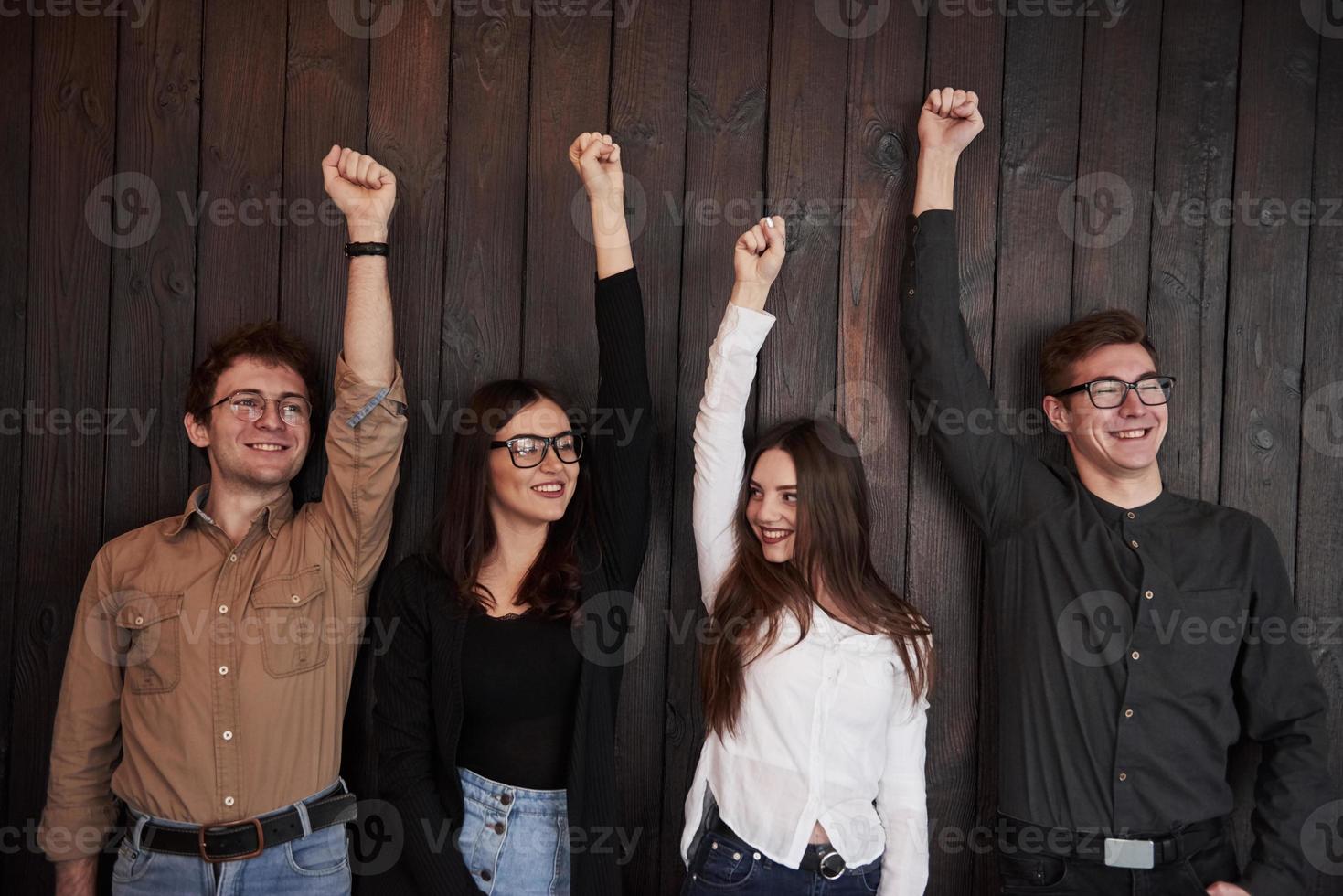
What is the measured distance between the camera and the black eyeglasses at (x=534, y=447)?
1.78 m

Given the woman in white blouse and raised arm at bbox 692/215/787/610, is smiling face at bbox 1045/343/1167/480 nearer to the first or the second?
the woman in white blouse

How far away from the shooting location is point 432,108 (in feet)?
6.90

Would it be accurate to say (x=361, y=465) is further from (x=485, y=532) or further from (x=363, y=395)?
(x=485, y=532)

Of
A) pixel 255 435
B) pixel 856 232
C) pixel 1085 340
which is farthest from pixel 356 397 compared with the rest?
pixel 1085 340

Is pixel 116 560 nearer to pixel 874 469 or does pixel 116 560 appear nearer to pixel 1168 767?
pixel 874 469

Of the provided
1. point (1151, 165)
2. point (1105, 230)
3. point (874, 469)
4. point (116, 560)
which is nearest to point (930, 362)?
point (874, 469)

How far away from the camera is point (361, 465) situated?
1.78 meters

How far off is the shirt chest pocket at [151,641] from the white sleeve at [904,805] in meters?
1.40

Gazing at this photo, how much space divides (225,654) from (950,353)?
1569mm

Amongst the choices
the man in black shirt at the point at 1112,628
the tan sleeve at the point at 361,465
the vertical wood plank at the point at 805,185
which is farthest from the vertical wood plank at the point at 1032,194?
the tan sleeve at the point at 361,465

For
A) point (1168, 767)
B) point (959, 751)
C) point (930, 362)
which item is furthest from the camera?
point (959, 751)

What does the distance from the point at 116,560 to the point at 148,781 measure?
46cm

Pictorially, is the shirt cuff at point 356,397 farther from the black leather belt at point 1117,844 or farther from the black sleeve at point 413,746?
the black leather belt at point 1117,844

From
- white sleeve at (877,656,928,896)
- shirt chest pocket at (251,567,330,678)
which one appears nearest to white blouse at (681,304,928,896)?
white sleeve at (877,656,928,896)
